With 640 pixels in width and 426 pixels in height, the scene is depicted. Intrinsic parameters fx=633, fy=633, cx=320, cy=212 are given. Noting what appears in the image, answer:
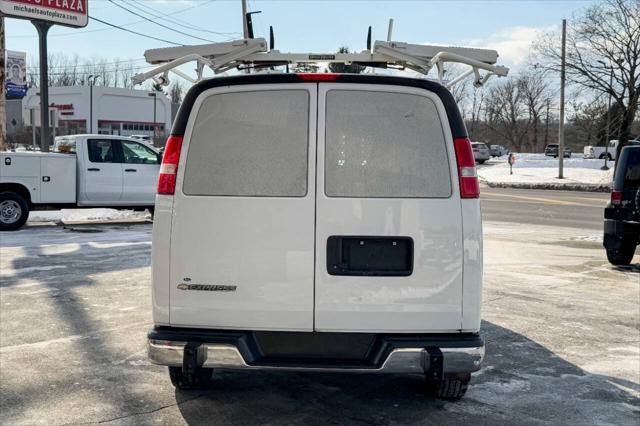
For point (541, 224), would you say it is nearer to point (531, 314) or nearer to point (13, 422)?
point (531, 314)

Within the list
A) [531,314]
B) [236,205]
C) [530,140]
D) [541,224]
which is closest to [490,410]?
[236,205]

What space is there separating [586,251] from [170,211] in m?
10.0

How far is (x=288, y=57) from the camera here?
506 centimetres

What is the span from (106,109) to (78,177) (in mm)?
55437

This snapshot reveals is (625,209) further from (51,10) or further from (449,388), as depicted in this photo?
(51,10)

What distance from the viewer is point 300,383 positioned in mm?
4609

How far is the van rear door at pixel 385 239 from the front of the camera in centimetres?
346

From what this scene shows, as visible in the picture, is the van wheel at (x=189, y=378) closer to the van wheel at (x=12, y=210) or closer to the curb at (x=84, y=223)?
the van wheel at (x=12, y=210)

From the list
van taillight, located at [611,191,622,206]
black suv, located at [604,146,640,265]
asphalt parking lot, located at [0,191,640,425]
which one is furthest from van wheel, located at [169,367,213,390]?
van taillight, located at [611,191,622,206]

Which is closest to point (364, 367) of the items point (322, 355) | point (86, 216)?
point (322, 355)

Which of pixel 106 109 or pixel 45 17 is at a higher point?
pixel 106 109

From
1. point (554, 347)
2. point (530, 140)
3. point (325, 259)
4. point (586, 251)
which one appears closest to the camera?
point (325, 259)

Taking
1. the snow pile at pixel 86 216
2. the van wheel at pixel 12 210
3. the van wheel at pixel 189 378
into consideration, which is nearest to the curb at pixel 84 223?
the snow pile at pixel 86 216

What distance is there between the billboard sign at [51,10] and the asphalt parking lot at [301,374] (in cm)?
1111
